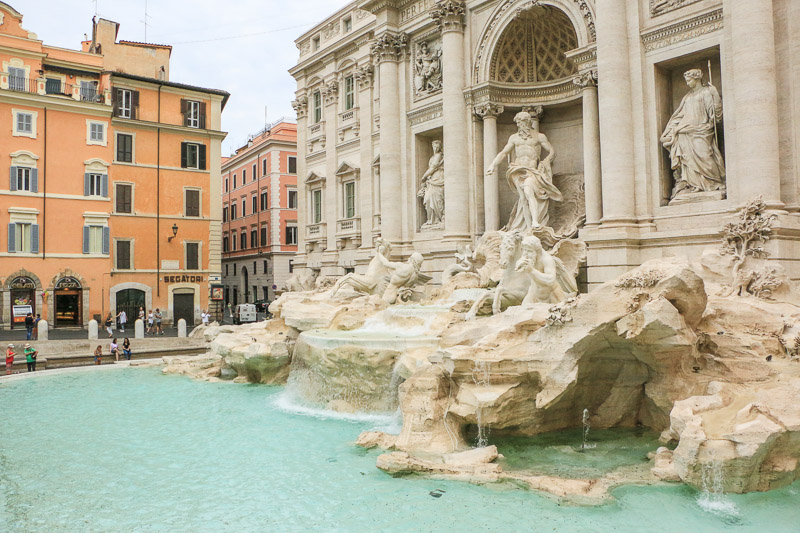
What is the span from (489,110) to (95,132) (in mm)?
21348

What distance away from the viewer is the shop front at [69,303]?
2872 centimetres

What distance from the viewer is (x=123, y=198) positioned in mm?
31000

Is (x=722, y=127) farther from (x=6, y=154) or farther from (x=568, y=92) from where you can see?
(x=6, y=154)

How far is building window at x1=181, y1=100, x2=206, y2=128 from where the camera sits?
3322 centimetres

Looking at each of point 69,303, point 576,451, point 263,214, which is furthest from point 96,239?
point 576,451

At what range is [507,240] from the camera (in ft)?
37.3

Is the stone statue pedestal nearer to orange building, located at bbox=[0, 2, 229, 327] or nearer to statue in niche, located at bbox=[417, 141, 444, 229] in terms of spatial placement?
statue in niche, located at bbox=[417, 141, 444, 229]

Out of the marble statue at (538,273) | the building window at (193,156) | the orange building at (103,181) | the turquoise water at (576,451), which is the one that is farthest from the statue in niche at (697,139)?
the building window at (193,156)

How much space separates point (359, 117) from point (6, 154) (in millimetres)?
16759

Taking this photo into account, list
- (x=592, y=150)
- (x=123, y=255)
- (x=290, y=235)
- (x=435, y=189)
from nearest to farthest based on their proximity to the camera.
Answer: (x=592, y=150) → (x=435, y=189) → (x=123, y=255) → (x=290, y=235)

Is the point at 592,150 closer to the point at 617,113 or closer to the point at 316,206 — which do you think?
the point at 617,113

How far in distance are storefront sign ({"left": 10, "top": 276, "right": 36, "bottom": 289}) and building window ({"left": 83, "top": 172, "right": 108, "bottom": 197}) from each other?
16.0 ft

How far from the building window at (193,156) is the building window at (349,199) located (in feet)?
40.7

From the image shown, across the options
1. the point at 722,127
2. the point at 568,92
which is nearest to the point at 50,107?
the point at 568,92
